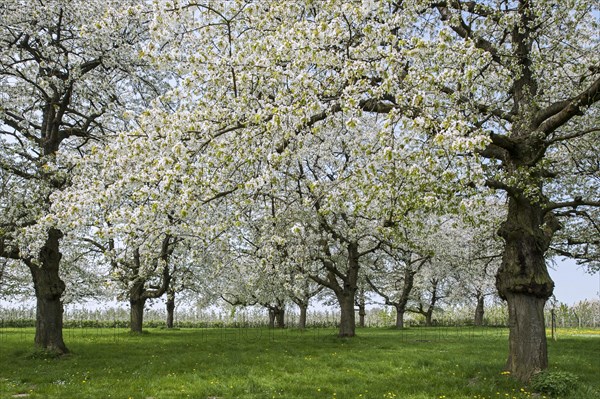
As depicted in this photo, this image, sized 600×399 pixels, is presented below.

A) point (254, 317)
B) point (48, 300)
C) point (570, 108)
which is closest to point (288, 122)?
point (570, 108)

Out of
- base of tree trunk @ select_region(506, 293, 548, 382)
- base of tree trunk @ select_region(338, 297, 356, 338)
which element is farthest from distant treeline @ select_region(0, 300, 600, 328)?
base of tree trunk @ select_region(506, 293, 548, 382)

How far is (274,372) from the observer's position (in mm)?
14234

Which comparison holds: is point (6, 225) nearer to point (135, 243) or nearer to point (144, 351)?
point (144, 351)

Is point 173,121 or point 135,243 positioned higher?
point 173,121

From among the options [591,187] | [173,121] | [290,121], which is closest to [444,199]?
[290,121]

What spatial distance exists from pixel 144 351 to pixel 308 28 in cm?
1595

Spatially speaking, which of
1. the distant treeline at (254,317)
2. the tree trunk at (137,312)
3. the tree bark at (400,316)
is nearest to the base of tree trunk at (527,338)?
the tree trunk at (137,312)

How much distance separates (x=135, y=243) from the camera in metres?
10.7

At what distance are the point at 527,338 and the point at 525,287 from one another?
1279 millimetres

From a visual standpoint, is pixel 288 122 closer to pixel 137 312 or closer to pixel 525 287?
pixel 525 287

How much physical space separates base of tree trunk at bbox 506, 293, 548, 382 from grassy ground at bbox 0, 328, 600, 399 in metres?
0.53

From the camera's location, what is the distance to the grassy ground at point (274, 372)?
37.7 feet

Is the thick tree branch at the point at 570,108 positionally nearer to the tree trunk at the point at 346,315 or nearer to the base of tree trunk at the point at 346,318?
the tree trunk at the point at 346,315

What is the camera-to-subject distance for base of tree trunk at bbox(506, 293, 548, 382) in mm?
12273
